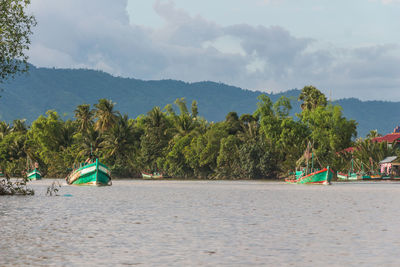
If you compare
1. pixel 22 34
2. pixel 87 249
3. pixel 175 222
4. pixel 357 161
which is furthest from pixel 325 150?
pixel 87 249

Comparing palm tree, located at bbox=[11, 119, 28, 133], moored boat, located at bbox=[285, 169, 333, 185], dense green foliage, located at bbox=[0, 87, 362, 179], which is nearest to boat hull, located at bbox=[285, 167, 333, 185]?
moored boat, located at bbox=[285, 169, 333, 185]

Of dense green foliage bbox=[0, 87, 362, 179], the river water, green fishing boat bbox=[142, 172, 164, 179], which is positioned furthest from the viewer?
green fishing boat bbox=[142, 172, 164, 179]

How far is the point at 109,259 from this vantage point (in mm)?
13883

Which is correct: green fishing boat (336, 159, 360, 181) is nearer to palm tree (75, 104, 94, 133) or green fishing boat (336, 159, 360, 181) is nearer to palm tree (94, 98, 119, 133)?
palm tree (94, 98, 119, 133)

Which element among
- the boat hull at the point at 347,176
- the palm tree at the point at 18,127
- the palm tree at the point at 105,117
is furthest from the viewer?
the palm tree at the point at 18,127

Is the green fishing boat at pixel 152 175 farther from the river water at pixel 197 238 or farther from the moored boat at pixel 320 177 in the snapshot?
the river water at pixel 197 238

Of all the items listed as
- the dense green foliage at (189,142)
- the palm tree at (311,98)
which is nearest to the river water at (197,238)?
the dense green foliage at (189,142)

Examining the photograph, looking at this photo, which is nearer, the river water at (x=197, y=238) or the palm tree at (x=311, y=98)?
the river water at (x=197, y=238)

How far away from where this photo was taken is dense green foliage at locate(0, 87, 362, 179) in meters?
112

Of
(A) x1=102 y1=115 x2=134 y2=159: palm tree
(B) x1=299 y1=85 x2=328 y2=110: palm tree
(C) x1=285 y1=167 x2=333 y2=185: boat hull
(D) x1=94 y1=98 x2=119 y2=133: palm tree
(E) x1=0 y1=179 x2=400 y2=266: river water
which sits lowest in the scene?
(E) x1=0 y1=179 x2=400 y2=266: river water

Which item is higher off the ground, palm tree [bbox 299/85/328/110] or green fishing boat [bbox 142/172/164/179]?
palm tree [bbox 299/85/328/110]

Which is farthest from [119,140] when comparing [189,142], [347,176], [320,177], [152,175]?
[320,177]

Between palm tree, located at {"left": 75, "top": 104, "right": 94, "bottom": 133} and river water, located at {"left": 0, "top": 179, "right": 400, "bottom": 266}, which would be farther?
palm tree, located at {"left": 75, "top": 104, "right": 94, "bottom": 133}

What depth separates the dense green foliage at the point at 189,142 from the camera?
4397 inches
